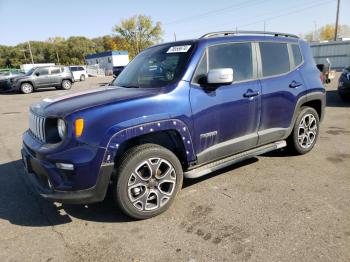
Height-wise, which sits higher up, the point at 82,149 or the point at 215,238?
the point at 82,149

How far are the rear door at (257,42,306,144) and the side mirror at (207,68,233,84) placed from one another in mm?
952

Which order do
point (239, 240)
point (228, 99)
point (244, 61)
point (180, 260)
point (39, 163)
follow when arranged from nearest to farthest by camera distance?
point (180, 260) → point (239, 240) → point (39, 163) → point (228, 99) → point (244, 61)

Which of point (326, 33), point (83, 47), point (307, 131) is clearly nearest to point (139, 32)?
point (83, 47)

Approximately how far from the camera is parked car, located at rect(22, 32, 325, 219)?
9.68 ft

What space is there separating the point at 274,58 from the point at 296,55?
59 centimetres

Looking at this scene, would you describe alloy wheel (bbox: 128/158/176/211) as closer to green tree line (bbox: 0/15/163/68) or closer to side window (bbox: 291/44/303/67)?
side window (bbox: 291/44/303/67)

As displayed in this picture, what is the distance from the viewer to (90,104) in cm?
311

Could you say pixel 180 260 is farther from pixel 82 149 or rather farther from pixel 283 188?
pixel 283 188

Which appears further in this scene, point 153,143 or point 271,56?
point 271,56

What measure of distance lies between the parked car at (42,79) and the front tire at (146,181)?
18918 millimetres

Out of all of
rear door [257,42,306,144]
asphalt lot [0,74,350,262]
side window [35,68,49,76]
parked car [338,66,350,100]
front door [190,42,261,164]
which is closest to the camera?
asphalt lot [0,74,350,262]

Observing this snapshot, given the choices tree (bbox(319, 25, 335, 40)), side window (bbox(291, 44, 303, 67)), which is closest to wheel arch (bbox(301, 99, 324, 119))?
side window (bbox(291, 44, 303, 67))

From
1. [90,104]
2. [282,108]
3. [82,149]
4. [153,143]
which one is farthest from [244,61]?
[82,149]

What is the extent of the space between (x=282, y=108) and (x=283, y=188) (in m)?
1.20
